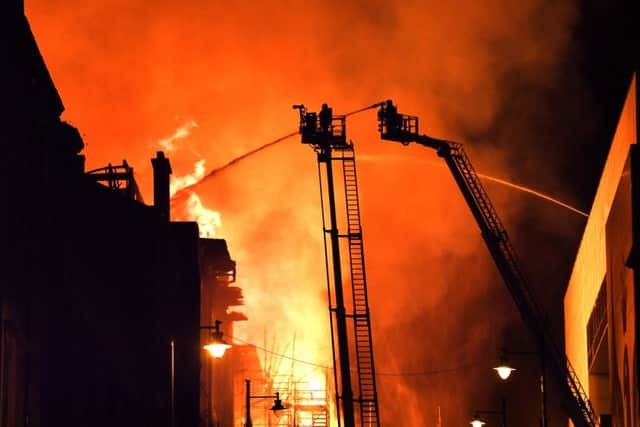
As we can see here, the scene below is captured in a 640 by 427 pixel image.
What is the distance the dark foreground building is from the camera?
26.9m

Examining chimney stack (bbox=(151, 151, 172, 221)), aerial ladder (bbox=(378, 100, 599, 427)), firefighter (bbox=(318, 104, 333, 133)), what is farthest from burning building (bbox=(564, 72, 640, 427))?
chimney stack (bbox=(151, 151, 172, 221))

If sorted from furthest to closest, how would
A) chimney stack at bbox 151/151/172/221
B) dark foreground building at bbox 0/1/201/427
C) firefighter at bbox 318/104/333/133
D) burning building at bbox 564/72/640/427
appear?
firefighter at bbox 318/104/333/133, chimney stack at bbox 151/151/172/221, dark foreground building at bbox 0/1/201/427, burning building at bbox 564/72/640/427

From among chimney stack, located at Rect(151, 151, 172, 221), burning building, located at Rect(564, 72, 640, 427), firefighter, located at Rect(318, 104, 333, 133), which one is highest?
firefighter, located at Rect(318, 104, 333, 133)

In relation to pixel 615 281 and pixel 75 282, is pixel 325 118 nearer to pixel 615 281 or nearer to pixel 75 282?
pixel 75 282

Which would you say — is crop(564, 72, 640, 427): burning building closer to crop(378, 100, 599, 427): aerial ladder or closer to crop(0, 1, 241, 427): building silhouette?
crop(378, 100, 599, 427): aerial ladder

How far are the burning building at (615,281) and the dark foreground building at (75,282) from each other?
10.6 m

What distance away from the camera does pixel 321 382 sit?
2975 inches

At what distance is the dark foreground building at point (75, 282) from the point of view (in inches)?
1058

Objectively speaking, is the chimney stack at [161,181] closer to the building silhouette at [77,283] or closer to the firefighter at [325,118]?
the building silhouette at [77,283]

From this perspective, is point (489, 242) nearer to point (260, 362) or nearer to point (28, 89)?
point (28, 89)

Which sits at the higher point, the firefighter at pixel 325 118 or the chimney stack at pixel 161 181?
the firefighter at pixel 325 118

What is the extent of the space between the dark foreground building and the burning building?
10552 mm

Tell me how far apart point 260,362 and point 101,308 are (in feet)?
117

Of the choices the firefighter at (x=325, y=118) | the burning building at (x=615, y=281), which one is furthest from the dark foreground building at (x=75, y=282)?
the burning building at (x=615, y=281)
